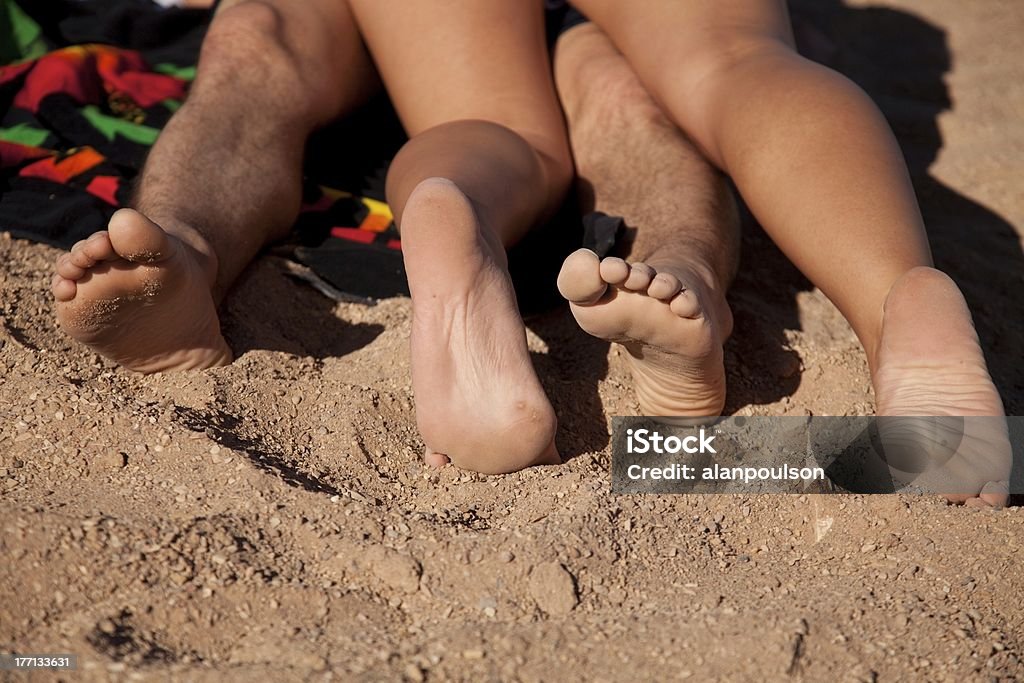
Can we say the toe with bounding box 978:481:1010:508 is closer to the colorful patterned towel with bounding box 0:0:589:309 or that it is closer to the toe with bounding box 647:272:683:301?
the toe with bounding box 647:272:683:301

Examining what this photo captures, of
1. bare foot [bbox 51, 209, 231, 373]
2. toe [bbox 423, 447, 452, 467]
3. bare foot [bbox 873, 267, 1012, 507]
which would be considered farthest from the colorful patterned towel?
bare foot [bbox 873, 267, 1012, 507]

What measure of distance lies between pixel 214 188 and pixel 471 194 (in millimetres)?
475

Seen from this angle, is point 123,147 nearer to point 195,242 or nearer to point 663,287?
point 195,242

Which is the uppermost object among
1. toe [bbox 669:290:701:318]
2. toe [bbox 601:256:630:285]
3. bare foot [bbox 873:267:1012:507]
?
toe [bbox 601:256:630:285]

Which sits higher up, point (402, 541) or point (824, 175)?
point (824, 175)

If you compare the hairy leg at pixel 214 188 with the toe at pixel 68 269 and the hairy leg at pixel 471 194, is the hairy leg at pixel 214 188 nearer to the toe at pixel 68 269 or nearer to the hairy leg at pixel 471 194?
the toe at pixel 68 269

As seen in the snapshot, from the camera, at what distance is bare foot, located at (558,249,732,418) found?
1.14 metres

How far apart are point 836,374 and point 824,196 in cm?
30

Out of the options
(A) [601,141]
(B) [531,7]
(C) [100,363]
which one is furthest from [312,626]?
(B) [531,7]

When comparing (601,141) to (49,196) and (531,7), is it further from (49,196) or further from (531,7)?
(49,196)

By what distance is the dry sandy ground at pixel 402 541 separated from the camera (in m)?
0.96

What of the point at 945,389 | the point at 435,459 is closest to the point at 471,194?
the point at 435,459

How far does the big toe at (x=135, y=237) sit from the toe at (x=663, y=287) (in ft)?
2.00

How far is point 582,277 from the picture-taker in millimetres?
1136
